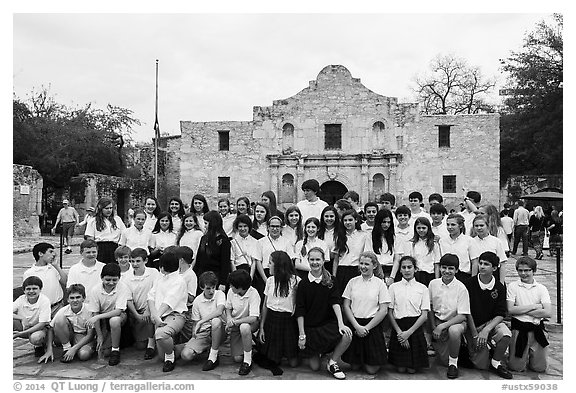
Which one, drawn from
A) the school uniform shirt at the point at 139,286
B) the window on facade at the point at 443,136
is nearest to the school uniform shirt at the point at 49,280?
the school uniform shirt at the point at 139,286

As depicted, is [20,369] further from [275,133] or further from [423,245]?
[275,133]

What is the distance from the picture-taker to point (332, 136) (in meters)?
25.3

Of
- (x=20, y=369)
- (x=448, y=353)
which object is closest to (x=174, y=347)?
(x=20, y=369)

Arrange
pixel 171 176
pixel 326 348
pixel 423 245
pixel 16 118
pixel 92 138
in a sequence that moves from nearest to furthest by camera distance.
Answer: pixel 326 348, pixel 423 245, pixel 16 118, pixel 92 138, pixel 171 176

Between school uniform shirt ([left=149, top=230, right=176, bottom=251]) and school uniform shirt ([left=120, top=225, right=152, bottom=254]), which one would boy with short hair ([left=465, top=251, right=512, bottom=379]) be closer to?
school uniform shirt ([left=149, top=230, right=176, bottom=251])

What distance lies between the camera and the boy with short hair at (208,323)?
18.2 feet

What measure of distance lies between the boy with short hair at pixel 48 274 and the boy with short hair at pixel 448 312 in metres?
4.43

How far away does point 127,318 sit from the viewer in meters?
6.11

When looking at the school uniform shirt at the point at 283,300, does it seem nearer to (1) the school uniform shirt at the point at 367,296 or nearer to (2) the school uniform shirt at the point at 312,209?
(1) the school uniform shirt at the point at 367,296

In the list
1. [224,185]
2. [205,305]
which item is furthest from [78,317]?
[224,185]

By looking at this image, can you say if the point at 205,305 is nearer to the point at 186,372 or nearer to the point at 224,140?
the point at 186,372

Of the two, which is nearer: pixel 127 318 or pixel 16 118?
pixel 127 318

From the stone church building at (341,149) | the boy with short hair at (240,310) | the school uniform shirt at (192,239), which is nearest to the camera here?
the boy with short hair at (240,310)

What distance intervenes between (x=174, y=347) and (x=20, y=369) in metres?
1.56
